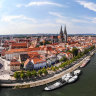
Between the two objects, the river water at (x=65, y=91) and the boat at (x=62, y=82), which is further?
the boat at (x=62, y=82)

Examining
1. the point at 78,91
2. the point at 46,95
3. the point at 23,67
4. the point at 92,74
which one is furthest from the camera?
the point at 23,67

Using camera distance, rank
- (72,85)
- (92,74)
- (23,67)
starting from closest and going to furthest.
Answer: (72,85)
(92,74)
(23,67)

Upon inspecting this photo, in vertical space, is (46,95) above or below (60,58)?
below

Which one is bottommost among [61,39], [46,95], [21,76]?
[46,95]

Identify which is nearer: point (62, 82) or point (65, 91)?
point (65, 91)

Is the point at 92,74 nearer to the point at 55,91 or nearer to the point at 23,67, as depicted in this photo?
the point at 55,91

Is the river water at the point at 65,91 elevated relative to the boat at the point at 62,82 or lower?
lower

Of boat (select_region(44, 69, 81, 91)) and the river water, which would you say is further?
boat (select_region(44, 69, 81, 91))

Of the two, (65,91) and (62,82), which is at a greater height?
(62,82)

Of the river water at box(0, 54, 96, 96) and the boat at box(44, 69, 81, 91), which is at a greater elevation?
the boat at box(44, 69, 81, 91)

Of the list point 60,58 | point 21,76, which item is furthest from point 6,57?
point 21,76

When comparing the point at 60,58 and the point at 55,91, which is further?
the point at 60,58
